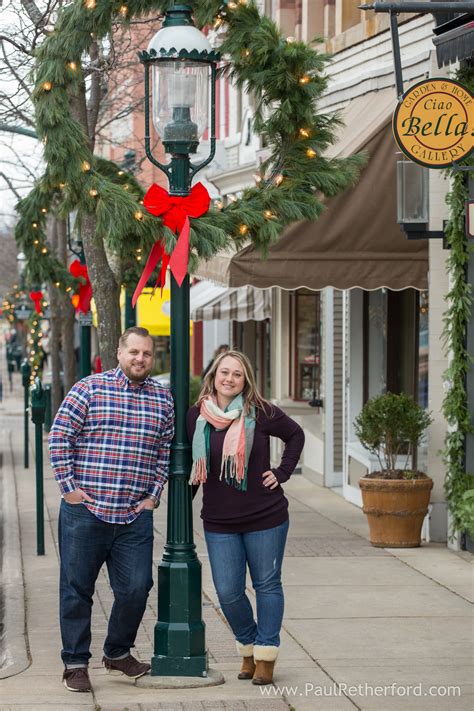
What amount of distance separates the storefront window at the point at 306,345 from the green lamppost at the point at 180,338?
10.5 meters

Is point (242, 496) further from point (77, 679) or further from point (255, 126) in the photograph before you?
point (255, 126)

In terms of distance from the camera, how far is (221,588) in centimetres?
676

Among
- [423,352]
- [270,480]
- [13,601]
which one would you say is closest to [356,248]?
[423,352]

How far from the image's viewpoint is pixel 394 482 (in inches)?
446

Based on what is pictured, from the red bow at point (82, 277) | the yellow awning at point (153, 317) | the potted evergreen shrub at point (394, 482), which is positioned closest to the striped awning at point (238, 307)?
the red bow at point (82, 277)

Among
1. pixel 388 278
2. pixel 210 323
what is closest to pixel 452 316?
pixel 388 278

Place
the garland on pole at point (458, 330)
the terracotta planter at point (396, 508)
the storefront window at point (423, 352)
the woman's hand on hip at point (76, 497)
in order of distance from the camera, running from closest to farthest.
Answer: the woman's hand on hip at point (76, 497) < the garland on pole at point (458, 330) < the terracotta planter at point (396, 508) < the storefront window at point (423, 352)

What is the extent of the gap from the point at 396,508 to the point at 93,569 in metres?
5.03

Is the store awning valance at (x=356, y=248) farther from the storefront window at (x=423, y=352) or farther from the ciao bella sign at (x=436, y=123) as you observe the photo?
the ciao bella sign at (x=436, y=123)

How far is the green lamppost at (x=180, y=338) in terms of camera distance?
6.94 m

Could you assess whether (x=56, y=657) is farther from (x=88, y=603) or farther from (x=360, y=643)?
(x=360, y=643)

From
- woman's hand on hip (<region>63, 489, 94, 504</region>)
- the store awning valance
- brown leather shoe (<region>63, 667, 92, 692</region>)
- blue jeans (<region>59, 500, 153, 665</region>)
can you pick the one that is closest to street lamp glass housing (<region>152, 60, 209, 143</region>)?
woman's hand on hip (<region>63, 489, 94, 504</region>)

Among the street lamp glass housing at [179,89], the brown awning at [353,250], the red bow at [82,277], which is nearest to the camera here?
the street lamp glass housing at [179,89]

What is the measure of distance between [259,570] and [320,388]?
10.6 m
